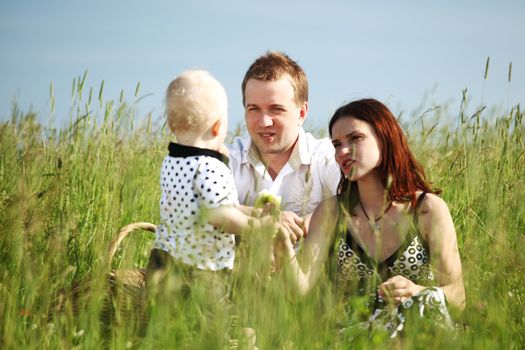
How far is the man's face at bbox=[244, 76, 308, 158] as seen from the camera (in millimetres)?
3207

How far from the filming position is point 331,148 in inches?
134

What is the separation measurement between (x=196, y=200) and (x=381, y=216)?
820mm

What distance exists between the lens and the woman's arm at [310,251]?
1.98 m

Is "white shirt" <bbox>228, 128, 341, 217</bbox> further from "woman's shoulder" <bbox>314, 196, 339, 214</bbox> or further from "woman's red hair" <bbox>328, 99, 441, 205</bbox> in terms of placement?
"woman's red hair" <bbox>328, 99, 441, 205</bbox>

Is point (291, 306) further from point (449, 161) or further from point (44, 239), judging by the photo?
point (449, 161)

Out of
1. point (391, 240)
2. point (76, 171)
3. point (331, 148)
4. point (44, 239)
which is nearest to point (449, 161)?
point (331, 148)

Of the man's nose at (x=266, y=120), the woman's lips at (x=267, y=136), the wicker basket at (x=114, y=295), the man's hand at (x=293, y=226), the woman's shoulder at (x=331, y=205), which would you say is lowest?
the wicker basket at (x=114, y=295)

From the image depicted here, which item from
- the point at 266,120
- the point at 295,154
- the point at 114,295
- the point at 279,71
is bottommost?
the point at 114,295

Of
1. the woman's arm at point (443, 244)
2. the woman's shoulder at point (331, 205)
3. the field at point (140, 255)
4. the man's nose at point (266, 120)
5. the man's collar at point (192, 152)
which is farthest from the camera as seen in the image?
the man's nose at point (266, 120)

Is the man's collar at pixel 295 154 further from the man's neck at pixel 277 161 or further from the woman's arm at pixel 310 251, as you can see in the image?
the woman's arm at pixel 310 251

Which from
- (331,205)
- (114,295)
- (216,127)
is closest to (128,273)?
(114,295)

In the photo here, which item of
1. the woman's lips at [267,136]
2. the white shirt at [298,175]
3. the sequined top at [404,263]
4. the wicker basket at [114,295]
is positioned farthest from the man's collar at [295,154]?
the wicker basket at [114,295]

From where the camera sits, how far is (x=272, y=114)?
3227 millimetres

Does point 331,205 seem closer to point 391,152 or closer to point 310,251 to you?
point 391,152
